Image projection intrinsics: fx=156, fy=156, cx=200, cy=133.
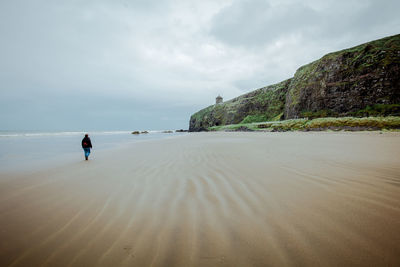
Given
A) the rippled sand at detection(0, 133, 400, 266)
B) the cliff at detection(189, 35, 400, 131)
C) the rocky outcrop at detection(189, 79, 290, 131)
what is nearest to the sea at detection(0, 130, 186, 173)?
the rippled sand at detection(0, 133, 400, 266)

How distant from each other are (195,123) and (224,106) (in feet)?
70.6

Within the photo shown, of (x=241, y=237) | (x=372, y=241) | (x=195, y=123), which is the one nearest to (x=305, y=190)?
(x=372, y=241)

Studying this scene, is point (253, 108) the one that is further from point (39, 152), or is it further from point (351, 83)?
point (39, 152)

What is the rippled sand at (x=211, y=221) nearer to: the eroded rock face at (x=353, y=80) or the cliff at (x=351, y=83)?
the cliff at (x=351, y=83)

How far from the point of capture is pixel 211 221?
1.94 m

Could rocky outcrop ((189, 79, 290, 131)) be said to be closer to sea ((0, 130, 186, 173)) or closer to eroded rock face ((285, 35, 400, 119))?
eroded rock face ((285, 35, 400, 119))

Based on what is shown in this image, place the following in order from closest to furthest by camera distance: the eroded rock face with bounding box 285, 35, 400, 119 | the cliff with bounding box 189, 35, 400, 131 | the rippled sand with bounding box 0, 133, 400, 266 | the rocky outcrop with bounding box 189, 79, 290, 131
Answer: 1. the rippled sand with bounding box 0, 133, 400, 266
2. the cliff with bounding box 189, 35, 400, 131
3. the eroded rock face with bounding box 285, 35, 400, 119
4. the rocky outcrop with bounding box 189, 79, 290, 131

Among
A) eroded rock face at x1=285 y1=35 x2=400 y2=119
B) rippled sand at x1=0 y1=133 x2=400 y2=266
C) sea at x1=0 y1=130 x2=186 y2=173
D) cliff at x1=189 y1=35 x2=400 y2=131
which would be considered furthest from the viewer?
eroded rock face at x1=285 y1=35 x2=400 y2=119

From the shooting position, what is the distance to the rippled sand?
4.57 ft

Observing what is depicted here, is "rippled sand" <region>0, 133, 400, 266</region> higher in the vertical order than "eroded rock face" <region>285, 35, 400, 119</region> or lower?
lower

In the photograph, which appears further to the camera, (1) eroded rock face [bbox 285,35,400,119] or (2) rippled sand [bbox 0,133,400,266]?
(1) eroded rock face [bbox 285,35,400,119]

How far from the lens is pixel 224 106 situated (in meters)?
70.6

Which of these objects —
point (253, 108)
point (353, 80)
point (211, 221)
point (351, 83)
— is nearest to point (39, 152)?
point (211, 221)

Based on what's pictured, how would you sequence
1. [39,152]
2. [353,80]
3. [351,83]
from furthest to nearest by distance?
[351,83] < [353,80] < [39,152]
